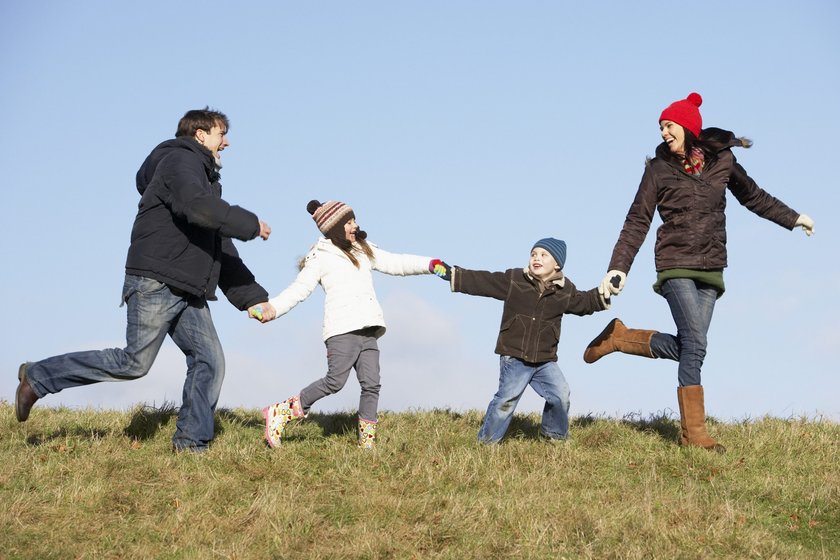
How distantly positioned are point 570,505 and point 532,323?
2.17m

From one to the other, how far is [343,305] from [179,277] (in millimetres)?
1484

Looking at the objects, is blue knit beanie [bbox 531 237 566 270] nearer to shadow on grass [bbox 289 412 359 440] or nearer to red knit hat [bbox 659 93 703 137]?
red knit hat [bbox 659 93 703 137]

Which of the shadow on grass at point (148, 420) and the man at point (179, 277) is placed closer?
the man at point (179, 277)

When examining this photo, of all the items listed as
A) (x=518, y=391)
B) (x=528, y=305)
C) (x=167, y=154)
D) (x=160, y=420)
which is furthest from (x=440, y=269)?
(x=160, y=420)

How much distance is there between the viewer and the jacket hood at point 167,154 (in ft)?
29.3

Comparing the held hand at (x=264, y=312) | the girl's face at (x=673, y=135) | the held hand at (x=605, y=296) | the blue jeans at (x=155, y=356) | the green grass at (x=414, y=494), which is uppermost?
the girl's face at (x=673, y=135)

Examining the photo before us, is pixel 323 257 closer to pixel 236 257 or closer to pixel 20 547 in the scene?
pixel 236 257

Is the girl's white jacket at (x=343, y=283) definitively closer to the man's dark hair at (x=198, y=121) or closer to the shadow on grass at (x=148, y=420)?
the man's dark hair at (x=198, y=121)

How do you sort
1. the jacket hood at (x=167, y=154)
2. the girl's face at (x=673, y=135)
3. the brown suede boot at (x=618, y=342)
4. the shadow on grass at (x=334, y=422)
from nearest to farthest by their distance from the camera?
1. the jacket hood at (x=167, y=154)
2. the girl's face at (x=673, y=135)
3. the brown suede boot at (x=618, y=342)
4. the shadow on grass at (x=334, y=422)

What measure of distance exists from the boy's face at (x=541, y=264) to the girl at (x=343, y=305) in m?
0.89

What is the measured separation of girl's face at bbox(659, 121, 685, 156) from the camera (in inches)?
366

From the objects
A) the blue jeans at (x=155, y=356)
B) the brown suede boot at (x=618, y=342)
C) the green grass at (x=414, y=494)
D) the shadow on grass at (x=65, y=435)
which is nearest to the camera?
the green grass at (x=414, y=494)

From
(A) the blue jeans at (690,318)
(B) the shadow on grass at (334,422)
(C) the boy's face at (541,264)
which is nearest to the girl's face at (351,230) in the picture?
(C) the boy's face at (541,264)

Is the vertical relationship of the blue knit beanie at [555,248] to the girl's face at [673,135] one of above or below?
below
